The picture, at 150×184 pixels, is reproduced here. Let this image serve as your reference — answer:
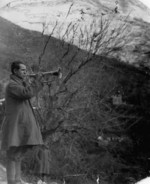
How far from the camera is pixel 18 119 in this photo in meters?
5.03

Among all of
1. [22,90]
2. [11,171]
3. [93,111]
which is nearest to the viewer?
[22,90]

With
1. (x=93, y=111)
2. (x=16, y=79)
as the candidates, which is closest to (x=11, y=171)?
(x=16, y=79)

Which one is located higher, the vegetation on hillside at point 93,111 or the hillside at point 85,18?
the hillside at point 85,18

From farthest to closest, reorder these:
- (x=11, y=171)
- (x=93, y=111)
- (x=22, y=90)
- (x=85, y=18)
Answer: (x=85, y=18), (x=93, y=111), (x=11, y=171), (x=22, y=90)

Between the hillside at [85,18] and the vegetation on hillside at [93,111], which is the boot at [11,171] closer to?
the vegetation on hillside at [93,111]

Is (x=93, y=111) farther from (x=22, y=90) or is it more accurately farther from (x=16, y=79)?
(x=22, y=90)

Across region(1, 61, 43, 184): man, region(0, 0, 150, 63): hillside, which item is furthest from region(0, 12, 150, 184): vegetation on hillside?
region(1, 61, 43, 184): man

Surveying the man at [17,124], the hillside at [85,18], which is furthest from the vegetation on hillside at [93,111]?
the man at [17,124]

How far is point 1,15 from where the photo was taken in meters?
16.3

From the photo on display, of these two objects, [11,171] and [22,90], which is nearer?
[22,90]

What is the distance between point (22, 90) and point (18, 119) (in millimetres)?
342

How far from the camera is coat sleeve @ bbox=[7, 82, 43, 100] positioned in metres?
4.86

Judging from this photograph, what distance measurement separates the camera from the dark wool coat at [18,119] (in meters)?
4.96

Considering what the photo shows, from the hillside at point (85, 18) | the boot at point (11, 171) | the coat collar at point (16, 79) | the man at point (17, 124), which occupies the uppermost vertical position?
the hillside at point (85, 18)
